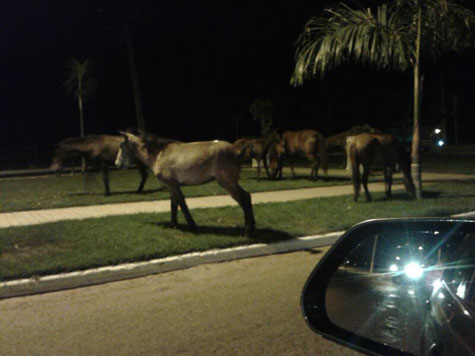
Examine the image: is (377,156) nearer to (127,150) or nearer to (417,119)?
(417,119)

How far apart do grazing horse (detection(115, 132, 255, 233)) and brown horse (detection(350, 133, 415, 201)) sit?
4.34 m

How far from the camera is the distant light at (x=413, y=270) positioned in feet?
7.65

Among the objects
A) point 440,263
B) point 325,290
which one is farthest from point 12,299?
point 440,263

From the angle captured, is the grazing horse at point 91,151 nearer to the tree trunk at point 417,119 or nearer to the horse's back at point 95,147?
the horse's back at point 95,147

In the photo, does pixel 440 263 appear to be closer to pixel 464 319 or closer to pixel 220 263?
pixel 464 319

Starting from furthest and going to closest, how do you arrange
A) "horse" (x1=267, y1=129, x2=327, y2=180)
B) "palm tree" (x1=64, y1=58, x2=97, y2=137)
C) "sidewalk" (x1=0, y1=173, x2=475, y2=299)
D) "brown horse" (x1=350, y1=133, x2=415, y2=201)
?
1. "palm tree" (x1=64, y1=58, x2=97, y2=137)
2. "horse" (x1=267, y1=129, x2=327, y2=180)
3. "brown horse" (x1=350, y1=133, x2=415, y2=201)
4. "sidewalk" (x1=0, y1=173, x2=475, y2=299)

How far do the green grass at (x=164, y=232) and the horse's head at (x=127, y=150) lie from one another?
113 centimetres

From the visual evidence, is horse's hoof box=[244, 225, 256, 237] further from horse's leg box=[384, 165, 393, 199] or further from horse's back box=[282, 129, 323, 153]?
horse's back box=[282, 129, 323, 153]

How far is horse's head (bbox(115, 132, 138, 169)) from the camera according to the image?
1013cm

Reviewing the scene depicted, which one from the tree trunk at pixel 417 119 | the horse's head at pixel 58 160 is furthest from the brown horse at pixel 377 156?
the horse's head at pixel 58 160

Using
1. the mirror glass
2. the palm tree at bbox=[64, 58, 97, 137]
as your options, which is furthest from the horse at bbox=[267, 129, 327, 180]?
the mirror glass

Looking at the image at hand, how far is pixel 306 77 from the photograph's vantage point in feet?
45.3

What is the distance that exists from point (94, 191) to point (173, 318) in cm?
1133

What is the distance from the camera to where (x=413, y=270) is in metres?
2.37
